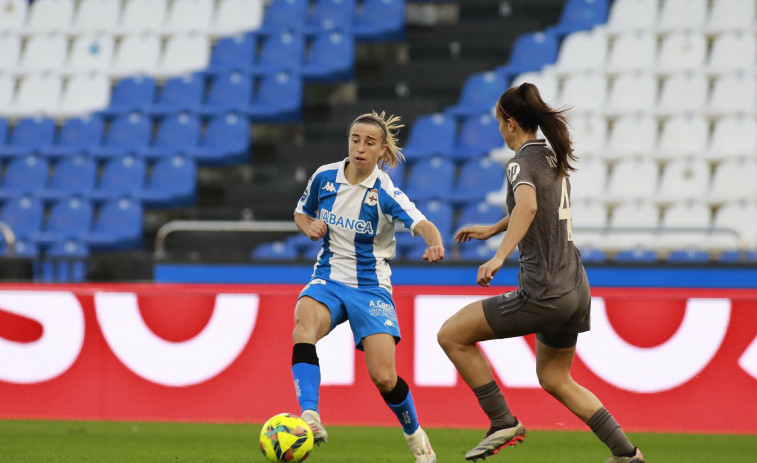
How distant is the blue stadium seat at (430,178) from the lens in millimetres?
12180

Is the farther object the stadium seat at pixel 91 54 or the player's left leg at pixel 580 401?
the stadium seat at pixel 91 54

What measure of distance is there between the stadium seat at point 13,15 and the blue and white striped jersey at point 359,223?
1266 cm

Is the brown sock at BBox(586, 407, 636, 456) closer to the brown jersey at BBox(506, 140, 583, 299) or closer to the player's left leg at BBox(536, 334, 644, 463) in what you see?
the player's left leg at BBox(536, 334, 644, 463)

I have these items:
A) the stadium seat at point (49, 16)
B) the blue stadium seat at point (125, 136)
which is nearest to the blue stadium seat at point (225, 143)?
the blue stadium seat at point (125, 136)

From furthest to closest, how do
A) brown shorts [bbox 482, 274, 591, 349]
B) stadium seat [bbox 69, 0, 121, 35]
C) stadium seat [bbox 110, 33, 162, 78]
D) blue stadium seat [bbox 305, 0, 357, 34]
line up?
stadium seat [bbox 69, 0, 121, 35]
stadium seat [bbox 110, 33, 162, 78]
blue stadium seat [bbox 305, 0, 357, 34]
brown shorts [bbox 482, 274, 591, 349]

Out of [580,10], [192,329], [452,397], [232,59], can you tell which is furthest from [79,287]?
[580,10]

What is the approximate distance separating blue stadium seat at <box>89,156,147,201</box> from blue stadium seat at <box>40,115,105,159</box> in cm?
73

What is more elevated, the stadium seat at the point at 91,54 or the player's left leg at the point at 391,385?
the stadium seat at the point at 91,54

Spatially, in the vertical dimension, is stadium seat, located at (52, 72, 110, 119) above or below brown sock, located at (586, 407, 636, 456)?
above

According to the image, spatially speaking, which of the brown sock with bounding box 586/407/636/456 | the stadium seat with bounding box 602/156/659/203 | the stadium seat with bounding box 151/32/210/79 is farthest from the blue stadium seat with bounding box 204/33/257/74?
the brown sock with bounding box 586/407/636/456

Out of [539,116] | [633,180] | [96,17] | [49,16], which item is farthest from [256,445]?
[49,16]

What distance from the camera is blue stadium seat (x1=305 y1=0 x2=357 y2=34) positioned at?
14844mm

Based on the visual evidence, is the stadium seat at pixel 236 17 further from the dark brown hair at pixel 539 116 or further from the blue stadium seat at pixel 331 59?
the dark brown hair at pixel 539 116

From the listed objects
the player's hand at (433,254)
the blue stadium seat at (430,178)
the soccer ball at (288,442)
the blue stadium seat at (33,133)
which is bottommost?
the soccer ball at (288,442)
